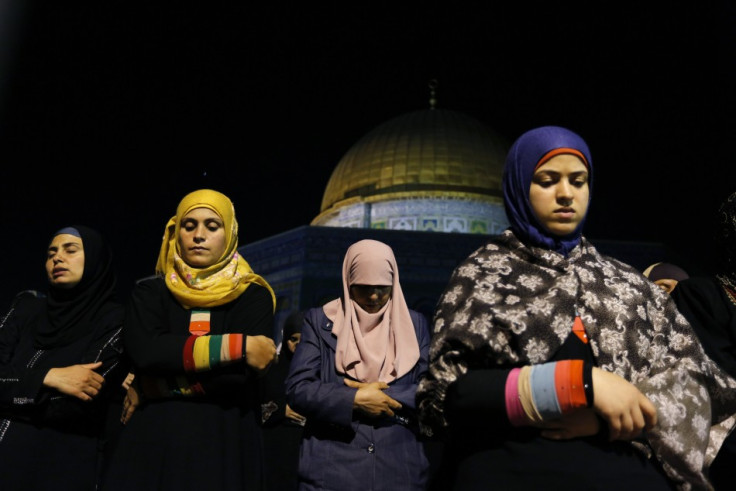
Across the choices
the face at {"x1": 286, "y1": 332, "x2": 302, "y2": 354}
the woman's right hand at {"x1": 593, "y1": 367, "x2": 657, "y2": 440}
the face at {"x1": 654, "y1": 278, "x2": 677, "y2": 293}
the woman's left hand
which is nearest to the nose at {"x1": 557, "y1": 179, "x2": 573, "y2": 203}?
the woman's right hand at {"x1": 593, "y1": 367, "x2": 657, "y2": 440}

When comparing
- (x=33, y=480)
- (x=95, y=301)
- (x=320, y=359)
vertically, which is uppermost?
(x=95, y=301)

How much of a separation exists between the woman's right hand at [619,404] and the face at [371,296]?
1267mm

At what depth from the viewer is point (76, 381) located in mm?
2363

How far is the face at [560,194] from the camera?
1.56 m

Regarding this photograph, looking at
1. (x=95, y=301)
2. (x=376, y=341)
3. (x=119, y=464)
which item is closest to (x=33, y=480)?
(x=119, y=464)

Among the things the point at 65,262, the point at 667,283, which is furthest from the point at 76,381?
the point at 667,283

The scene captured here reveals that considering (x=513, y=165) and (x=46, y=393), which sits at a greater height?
(x=513, y=165)

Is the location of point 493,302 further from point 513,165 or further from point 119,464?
point 119,464

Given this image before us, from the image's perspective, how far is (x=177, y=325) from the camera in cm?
229

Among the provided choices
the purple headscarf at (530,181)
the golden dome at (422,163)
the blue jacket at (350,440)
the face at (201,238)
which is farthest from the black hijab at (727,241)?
the golden dome at (422,163)

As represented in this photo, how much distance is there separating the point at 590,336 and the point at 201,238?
1.36 meters

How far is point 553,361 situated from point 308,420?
119 centimetres

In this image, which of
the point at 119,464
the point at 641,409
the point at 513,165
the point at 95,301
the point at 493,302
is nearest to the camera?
the point at 641,409

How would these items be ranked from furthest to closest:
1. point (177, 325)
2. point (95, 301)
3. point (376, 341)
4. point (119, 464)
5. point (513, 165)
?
1. point (95, 301)
2. point (376, 341)
3. point (177, 325)
4. point (119, 464)
5. point (513, 165)
